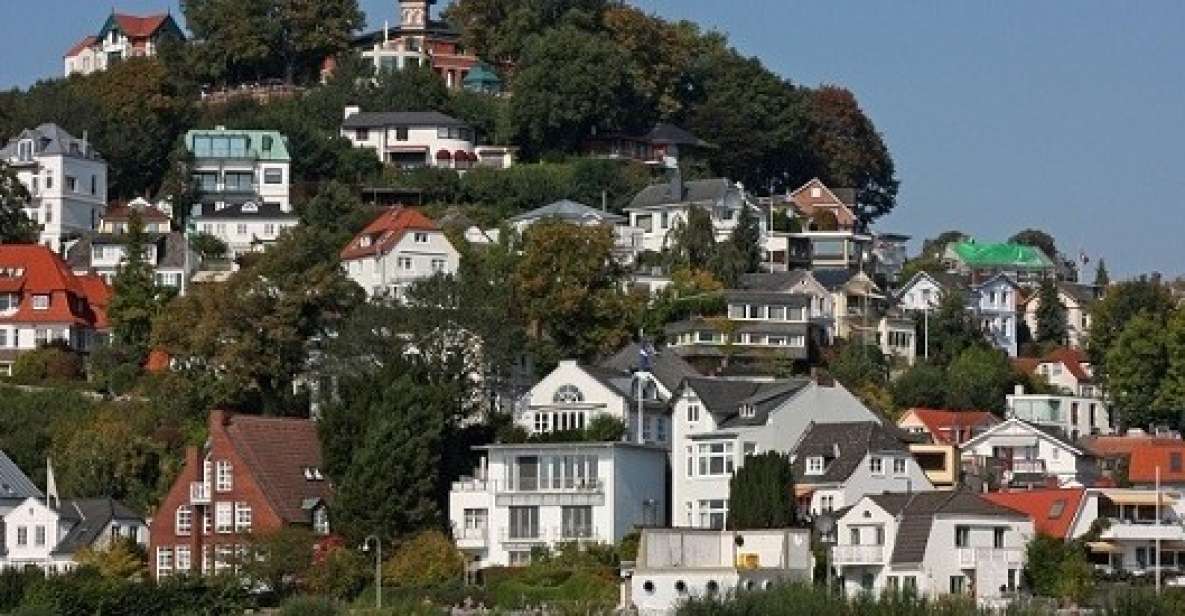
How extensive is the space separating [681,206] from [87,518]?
36009 mm

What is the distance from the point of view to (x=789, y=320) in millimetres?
103375

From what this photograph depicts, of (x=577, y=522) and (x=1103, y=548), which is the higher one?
(x=577, y=522)

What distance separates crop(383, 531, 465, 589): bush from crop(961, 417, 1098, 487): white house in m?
19.9

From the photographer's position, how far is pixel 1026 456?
9550cm

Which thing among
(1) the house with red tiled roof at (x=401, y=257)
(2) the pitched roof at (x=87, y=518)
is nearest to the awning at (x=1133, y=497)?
(2) the pitched roof at (x=87, y=518)

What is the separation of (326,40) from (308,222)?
928 inches

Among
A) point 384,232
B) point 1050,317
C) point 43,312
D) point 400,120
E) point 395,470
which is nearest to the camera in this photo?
point 395,470

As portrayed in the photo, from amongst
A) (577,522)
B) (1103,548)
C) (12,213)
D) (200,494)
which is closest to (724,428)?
(577,522)

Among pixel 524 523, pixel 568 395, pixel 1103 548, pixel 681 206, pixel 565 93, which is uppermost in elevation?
pixel 565 93

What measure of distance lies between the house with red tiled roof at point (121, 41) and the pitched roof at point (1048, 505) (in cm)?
6213

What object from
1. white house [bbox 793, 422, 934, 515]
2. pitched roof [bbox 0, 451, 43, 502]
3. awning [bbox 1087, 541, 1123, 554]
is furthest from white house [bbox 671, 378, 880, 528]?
pitched roof [bbox 0, 451, 43, 502]

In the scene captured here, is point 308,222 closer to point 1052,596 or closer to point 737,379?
point 737,379

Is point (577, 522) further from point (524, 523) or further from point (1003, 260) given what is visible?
point (1003, 260)

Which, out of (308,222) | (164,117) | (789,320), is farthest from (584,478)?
(164,117)
